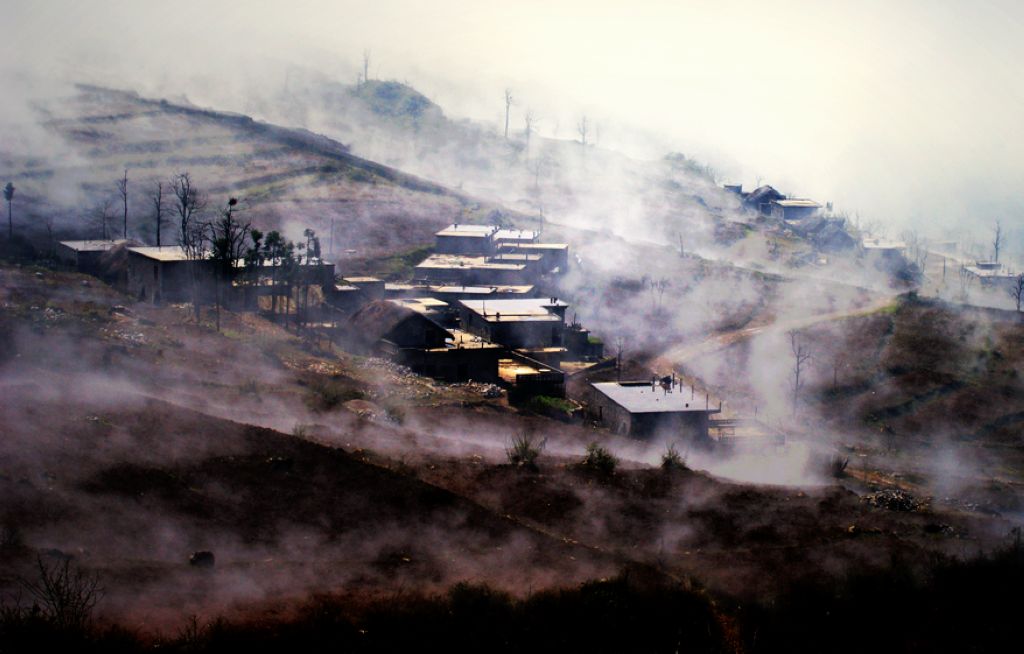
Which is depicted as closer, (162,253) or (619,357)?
(162,253)

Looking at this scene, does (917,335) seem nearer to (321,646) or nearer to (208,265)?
(208,265)

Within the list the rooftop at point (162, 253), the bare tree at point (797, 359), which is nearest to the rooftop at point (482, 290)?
the rooftop at point (162, 253)

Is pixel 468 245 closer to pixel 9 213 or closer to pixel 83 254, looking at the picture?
pixel 83 254

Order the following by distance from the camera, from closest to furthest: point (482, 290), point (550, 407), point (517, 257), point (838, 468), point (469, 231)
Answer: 1. point (838, 468)
2. point (550, 407)
3. point (482, 290)
4. point (517, 257)
5. point (469, 231)

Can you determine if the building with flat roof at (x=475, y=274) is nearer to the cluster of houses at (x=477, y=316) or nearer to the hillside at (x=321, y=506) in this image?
the cluster of houses at (x=477, y=316)

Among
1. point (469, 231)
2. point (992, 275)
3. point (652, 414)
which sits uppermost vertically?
point (469, 231)

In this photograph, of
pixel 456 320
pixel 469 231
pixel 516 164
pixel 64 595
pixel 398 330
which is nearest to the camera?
pixel 64 595

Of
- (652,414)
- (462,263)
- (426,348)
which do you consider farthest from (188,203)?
(652,414)
